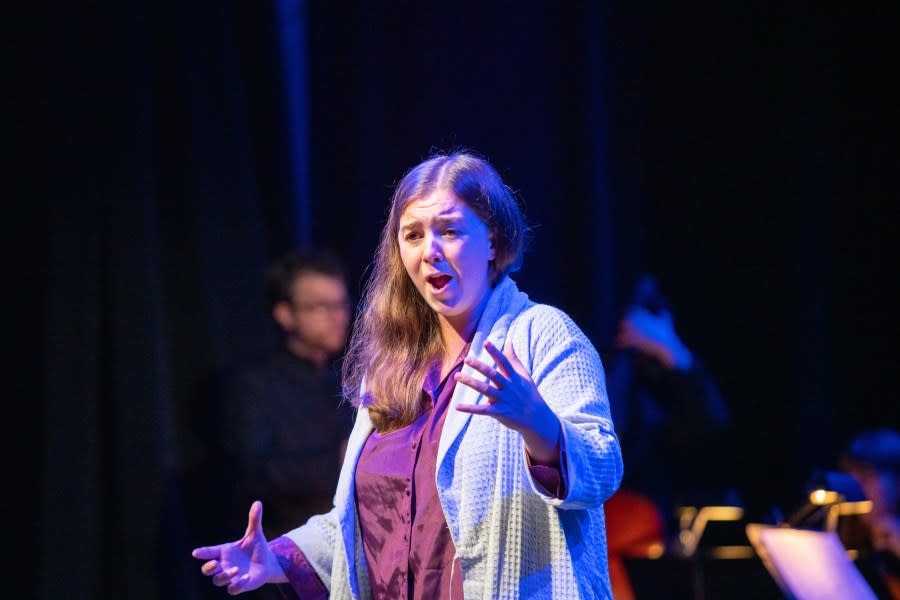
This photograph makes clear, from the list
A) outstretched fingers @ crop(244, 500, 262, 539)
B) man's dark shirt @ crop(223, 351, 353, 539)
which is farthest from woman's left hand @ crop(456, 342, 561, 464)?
man's dark shirt @ crop(223, 351, 353, 539)

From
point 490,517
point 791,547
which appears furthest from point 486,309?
point 791,547

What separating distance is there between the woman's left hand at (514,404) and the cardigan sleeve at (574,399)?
0.04 metres

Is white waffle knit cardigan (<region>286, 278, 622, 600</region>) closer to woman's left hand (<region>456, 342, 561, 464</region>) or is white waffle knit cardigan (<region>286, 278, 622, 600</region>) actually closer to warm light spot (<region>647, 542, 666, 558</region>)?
woman's left hand (<region>456, 342, 561, 464</region>)

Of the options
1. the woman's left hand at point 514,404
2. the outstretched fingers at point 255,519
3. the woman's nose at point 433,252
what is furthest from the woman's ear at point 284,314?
the woman's left hand at point 514,404

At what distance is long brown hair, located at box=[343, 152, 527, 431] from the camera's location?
2.00 meters

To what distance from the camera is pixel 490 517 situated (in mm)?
1734

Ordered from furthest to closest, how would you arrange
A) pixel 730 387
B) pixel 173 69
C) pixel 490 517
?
pixel 730 387
pixel 173 69
pixel 490 517

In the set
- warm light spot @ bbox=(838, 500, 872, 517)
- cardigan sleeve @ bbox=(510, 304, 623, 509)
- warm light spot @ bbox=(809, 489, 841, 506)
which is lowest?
warm light spot @ bbox=(838, 500, 872, 517)

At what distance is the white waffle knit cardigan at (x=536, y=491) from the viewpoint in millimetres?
1668

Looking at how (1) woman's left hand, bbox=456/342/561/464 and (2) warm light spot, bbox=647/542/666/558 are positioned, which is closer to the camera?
(1) woman's left hand, bbox=456/342/561/464

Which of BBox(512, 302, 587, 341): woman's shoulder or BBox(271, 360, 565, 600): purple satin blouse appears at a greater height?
BBox(512, 302, 587, 341): woman's shoulder

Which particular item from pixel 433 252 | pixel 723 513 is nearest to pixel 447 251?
pixel 433 252

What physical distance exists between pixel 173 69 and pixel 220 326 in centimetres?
96

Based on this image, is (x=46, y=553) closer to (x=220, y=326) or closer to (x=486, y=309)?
(x=220, y=326)
